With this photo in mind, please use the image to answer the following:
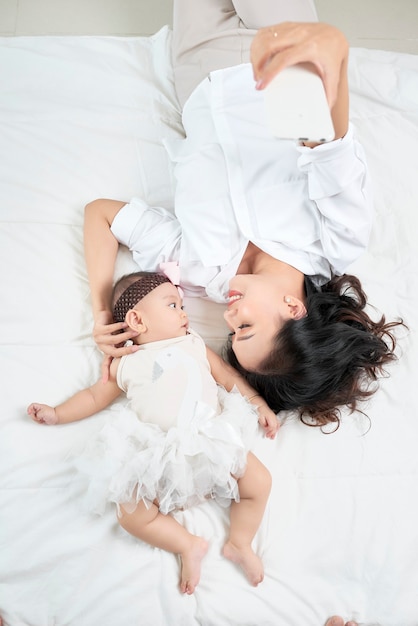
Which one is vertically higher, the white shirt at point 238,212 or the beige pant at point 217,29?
the beige pant at point 217,29

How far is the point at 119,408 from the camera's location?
115cm

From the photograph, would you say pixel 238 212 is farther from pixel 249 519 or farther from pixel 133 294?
pixel 249 519

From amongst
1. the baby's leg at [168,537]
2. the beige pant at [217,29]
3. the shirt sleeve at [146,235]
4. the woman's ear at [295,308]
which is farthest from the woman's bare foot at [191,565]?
the beige pant at [217,29]

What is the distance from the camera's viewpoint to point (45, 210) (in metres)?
1.33

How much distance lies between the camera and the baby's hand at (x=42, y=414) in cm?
112

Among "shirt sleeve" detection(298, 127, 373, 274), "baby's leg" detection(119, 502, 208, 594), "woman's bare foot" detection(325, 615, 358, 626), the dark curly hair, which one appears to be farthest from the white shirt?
"woman's bare foot" detection(325, 615, 358, 626)

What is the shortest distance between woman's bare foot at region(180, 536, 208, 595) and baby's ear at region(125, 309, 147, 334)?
1.25 feet

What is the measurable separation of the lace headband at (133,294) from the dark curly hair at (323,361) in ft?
0.65

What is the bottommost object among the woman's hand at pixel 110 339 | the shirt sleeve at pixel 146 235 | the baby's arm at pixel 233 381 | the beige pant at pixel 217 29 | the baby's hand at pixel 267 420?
the baby's hand at pixel 267 420

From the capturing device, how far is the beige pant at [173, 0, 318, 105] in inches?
56.8

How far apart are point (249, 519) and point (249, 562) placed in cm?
7

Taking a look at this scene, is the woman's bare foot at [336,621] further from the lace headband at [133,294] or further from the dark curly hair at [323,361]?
the lace headband at [133,294]

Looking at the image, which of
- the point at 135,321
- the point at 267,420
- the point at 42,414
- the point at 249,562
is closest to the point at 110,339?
the point at 135,321

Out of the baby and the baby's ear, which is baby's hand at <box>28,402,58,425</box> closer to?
the baby
